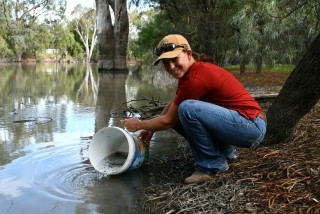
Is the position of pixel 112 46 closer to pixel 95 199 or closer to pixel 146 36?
pixel 146 36

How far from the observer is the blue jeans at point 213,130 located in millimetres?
2709

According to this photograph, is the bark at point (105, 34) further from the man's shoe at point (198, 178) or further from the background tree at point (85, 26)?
the background tree at point (85, 26)

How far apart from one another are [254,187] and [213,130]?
1.59ft

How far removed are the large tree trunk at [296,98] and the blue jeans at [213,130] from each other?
27.5 inches

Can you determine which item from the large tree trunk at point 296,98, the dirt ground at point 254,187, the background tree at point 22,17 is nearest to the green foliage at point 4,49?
the background tree at point 22,17

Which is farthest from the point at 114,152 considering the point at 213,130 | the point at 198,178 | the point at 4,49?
the point at 4,49

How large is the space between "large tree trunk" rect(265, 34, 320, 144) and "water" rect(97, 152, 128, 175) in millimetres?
1365

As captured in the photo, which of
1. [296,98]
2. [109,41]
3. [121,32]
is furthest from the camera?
[109,41]

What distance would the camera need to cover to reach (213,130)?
278 centimetres

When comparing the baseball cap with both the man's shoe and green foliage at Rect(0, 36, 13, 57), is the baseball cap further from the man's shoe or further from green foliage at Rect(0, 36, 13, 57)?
green foliage at Rect(0, 36, 13, 57)

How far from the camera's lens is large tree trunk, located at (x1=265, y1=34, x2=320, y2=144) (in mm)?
3289

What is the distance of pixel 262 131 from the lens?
2.86 meters

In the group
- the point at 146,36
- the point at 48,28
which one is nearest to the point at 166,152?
the point at 146,36

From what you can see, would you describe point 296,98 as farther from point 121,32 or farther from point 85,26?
point 85,26
